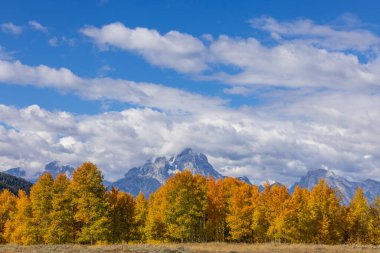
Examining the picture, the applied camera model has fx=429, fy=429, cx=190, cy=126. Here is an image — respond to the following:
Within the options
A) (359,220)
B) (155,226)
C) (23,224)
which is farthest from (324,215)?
(23,224)

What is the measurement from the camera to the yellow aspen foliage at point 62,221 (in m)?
71.1

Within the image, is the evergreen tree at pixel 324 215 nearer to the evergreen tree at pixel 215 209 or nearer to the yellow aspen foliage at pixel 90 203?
the evergreen tree at pixel 215 209

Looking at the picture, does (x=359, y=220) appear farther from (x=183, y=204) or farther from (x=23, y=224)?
(x=23, y=224)

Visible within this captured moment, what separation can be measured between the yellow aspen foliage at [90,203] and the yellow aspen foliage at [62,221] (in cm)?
243

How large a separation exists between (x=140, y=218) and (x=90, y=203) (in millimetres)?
23800

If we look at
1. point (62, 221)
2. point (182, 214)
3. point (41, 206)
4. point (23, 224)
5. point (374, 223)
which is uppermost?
point (41, 206)

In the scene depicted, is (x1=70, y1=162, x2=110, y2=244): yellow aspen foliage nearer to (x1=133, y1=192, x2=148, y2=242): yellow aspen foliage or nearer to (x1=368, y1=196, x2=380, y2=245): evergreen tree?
(x1=133, y1=192, x2=148, y2=242): yellow aspen foliage

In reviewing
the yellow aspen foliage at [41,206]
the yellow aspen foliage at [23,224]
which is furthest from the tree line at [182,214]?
the yellow aspen foliage at [23,224]

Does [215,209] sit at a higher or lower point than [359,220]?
higher

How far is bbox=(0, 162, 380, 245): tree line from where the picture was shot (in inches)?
2731

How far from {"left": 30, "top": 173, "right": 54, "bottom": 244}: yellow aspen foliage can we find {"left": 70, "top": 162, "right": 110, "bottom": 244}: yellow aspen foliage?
23.8ft

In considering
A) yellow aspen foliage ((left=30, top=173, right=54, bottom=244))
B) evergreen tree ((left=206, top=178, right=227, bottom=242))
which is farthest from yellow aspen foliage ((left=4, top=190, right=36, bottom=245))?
evergreen tree ((left=206, top=178, right=227, bottom=242))

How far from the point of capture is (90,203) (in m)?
68.1

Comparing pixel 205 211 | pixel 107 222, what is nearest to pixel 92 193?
pixel 107 222
